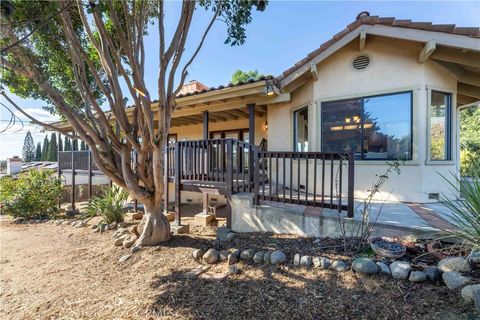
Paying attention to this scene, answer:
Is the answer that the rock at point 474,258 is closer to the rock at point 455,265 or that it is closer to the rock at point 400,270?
the rock at point 455,265

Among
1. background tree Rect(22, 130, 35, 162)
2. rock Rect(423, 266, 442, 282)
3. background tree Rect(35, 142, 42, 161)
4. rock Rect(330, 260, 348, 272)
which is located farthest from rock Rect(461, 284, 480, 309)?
background tree Rect(22, 130, 35, 162)

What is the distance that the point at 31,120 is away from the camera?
411 centimetres

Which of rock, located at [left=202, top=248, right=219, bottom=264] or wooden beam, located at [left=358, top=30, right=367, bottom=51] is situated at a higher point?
wooden beam, located at [left=358, top=30, right=367, bottom=51]

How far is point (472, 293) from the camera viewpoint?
215 centimetres

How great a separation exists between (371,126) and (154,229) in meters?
5.12

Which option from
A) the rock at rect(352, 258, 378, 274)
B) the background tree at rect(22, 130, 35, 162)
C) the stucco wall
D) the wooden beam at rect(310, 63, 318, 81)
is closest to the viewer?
the rock at rect(352, 258, 378, 274)

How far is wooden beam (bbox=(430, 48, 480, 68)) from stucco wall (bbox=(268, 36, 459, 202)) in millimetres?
236

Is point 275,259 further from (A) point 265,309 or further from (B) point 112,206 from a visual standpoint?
(B) point 112,206

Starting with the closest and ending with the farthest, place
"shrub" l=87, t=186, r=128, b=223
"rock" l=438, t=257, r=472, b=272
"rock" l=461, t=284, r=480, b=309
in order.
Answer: "rock" l=461, t=284, r=480, b=309 → "rock" l=438, t=257, r=472, b=272 → "shrub" l=87, t=186, r=128, b=223

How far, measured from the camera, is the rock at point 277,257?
3.26 m

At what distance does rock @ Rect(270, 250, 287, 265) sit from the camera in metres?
3.26

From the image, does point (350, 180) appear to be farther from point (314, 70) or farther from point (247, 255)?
point (314, 70)

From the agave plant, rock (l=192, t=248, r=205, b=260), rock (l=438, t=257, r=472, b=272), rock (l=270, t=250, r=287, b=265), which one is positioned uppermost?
the agave plant

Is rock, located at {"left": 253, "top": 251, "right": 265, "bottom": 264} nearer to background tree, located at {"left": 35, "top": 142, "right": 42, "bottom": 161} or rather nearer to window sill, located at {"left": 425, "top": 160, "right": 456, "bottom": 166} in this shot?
window sill, located at {"left": 425, "top": 160, "right": 456, "bottom": 166}
